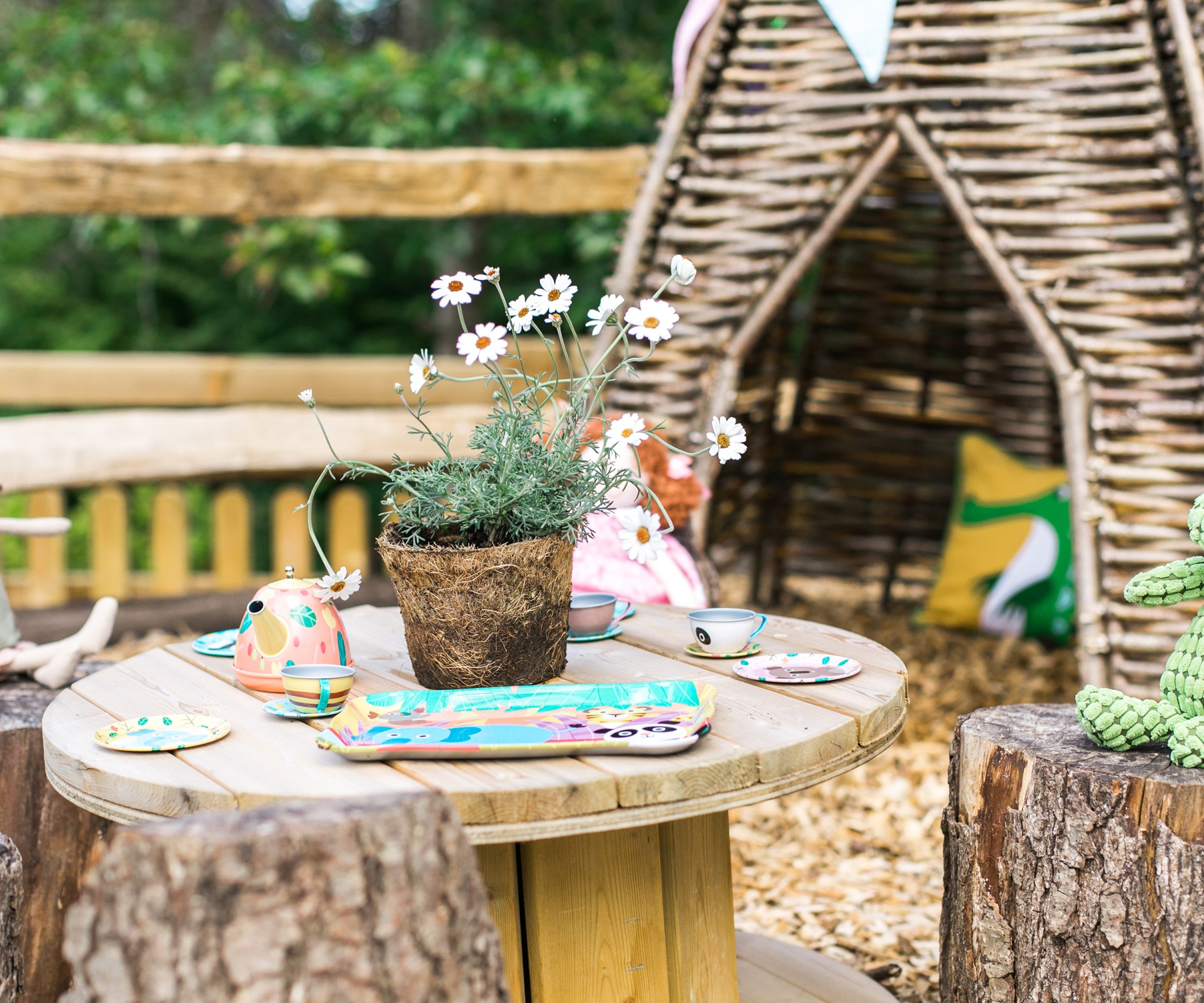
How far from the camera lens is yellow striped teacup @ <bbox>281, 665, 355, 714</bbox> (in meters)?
1.58

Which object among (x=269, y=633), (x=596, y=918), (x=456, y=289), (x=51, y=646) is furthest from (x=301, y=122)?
(x=596, y=918)

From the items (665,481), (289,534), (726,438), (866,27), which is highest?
(866,27)

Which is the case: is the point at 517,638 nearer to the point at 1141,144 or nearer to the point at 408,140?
the point at 1141,144

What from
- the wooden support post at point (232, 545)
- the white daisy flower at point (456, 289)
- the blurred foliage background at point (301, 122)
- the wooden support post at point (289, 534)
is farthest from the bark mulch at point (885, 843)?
the wooden support post at point (232, 545)

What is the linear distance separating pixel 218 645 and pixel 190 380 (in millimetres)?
3195

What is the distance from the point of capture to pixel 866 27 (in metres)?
3.13

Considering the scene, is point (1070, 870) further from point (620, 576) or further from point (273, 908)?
point (620, 576)

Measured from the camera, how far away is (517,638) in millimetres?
1663

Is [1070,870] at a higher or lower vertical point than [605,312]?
lower

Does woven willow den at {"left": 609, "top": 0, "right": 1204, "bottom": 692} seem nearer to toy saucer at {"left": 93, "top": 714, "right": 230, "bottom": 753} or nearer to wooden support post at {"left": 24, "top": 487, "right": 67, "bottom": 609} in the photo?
toy saucer at {"left": 93, "top": 714, "right": 230, "bottom": 753}

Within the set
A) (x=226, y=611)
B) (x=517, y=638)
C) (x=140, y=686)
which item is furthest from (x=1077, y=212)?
(x=226, y=611)

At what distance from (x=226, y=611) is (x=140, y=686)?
305 cm

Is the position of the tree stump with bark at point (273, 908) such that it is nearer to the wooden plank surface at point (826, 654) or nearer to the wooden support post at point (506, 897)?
the wooden support post at point (506, 897)

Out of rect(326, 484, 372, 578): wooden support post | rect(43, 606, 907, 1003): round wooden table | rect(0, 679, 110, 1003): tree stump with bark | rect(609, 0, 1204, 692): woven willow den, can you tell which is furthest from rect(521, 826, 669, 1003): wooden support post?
rect(326, 484, 372, 578): wooden support post
